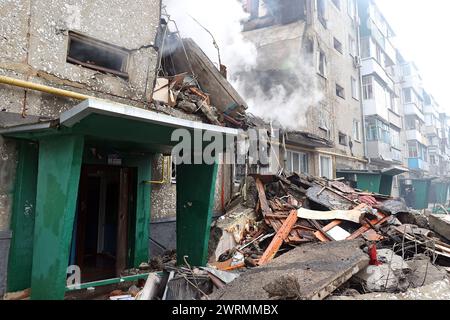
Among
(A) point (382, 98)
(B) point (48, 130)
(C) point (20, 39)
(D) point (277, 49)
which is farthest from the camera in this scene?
(A) point (382, 98)

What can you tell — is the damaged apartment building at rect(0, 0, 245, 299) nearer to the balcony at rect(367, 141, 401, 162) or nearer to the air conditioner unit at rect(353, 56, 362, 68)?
the balcony at rect(367, 141, 401, 162)

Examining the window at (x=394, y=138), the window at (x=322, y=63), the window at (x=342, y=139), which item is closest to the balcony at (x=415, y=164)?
the window at (x=394, y=138)

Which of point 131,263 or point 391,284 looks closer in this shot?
point 391,284

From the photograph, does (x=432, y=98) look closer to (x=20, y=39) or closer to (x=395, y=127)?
(x=395, y=127)

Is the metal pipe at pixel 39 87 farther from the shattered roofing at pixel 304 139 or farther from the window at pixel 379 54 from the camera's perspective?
the window at pixel 379 54

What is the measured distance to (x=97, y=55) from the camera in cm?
594

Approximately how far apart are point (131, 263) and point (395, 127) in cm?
2634

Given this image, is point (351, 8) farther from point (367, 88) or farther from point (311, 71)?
point (311, 71)

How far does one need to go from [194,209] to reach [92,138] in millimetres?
2109

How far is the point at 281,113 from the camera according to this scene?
13.9 meters

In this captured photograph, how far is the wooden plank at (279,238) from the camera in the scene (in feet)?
20.8

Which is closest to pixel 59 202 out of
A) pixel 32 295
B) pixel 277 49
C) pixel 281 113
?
pixel 32 295

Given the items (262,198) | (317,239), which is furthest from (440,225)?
(262,198)

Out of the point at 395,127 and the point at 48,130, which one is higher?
the point at 395,127
